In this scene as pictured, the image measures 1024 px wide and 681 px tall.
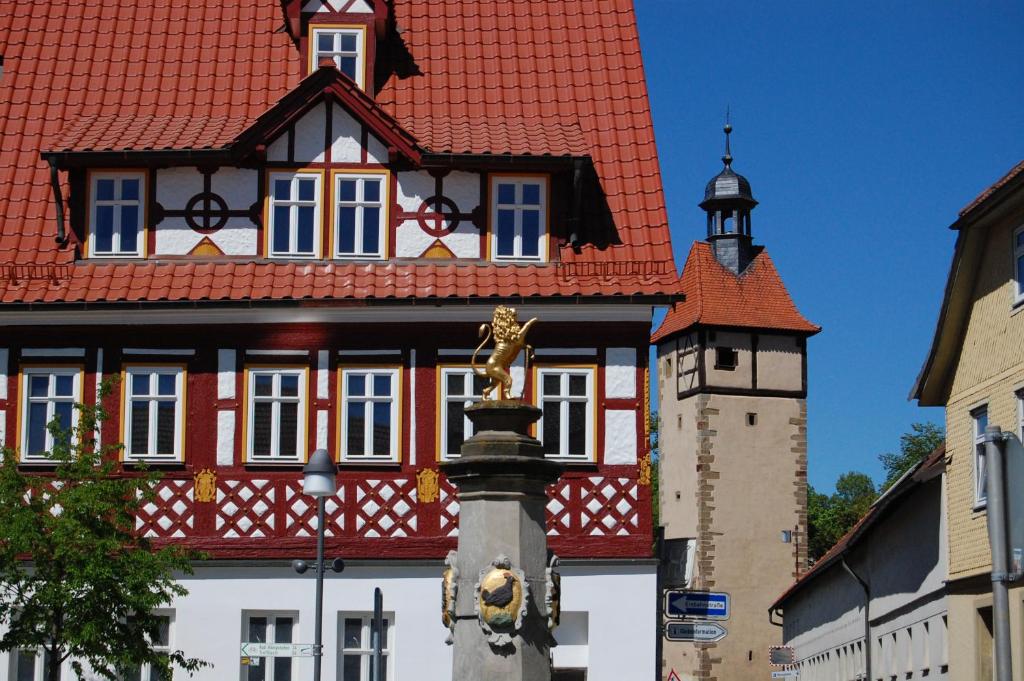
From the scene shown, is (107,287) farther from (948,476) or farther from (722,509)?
(722,509)

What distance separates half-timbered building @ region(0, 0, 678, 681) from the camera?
25.1 metres

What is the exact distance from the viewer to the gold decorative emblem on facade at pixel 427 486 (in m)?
25.5

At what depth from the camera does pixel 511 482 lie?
16422mm

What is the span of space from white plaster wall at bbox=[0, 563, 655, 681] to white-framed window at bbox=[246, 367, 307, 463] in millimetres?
1707

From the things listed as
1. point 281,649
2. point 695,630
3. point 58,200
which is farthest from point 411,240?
point 281,649

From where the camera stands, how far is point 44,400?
25922mm

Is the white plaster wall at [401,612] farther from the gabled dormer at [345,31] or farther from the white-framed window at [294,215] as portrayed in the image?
the gabled dormer at [345,31]

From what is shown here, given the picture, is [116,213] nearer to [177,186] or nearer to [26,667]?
[177,186]

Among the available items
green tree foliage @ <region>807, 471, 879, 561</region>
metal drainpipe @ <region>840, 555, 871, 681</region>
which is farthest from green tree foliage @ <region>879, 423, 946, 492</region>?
metal drainpipe @ <region>840, 555, 871, 681</region>

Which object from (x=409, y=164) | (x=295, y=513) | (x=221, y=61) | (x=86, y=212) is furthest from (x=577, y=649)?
(x=221, y=61)

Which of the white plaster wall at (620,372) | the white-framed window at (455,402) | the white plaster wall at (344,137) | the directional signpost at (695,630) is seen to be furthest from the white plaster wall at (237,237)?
the directional signpost at (695,630)

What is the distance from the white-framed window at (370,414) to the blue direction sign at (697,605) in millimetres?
6757

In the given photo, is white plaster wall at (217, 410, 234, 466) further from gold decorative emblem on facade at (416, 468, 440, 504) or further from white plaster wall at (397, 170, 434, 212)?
white plaster wall at (397, 170, 434, 212)

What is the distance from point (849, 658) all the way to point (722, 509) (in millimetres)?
24252
